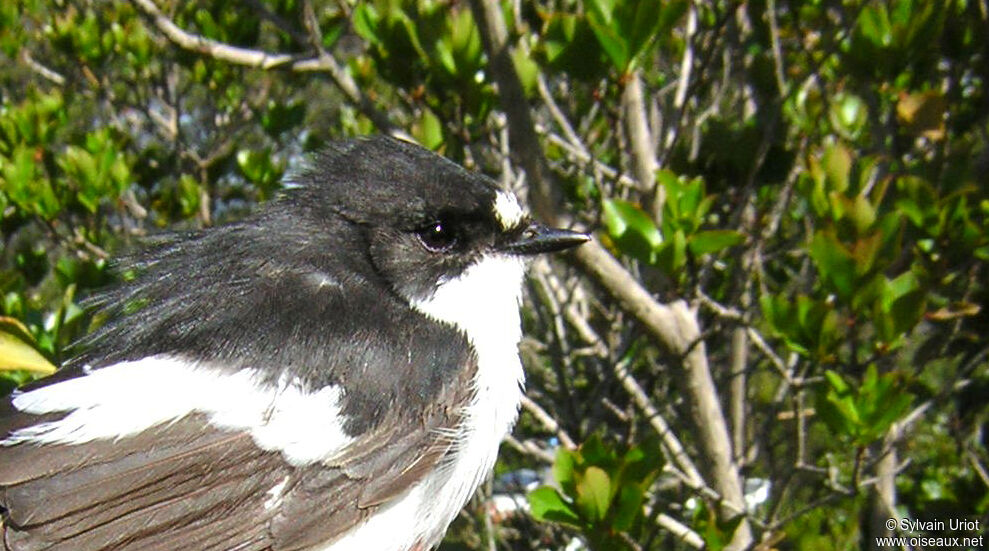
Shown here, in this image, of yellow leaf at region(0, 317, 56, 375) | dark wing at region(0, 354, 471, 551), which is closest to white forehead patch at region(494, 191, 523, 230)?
dark wing at region(0, 354, 471, 551)

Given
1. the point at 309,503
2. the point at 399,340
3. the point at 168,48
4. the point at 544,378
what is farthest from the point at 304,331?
the point at 168,48

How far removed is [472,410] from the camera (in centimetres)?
194

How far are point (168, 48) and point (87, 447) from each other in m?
3.15

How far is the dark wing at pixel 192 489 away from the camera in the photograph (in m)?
1.62

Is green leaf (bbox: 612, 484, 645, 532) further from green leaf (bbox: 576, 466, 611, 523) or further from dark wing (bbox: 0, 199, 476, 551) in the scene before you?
dark wing (bbox: 0, 199, 476, 551)

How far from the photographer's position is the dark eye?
2.04m

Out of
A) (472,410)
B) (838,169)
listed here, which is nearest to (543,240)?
(472,410)

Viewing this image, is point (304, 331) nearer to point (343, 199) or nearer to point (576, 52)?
point (343, 199)

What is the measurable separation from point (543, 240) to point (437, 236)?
0.82 feet

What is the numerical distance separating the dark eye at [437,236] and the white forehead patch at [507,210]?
0.12 metres

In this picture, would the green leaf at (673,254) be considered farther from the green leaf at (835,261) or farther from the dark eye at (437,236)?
the dark eye at (437,236)

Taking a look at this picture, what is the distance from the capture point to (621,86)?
7.86 ft

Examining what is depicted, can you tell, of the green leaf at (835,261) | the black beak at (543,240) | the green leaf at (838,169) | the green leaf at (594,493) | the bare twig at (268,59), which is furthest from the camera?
the bare twig at (268,59)

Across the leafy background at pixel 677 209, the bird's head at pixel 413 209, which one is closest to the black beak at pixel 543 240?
the bird's head at pixel 413 209
